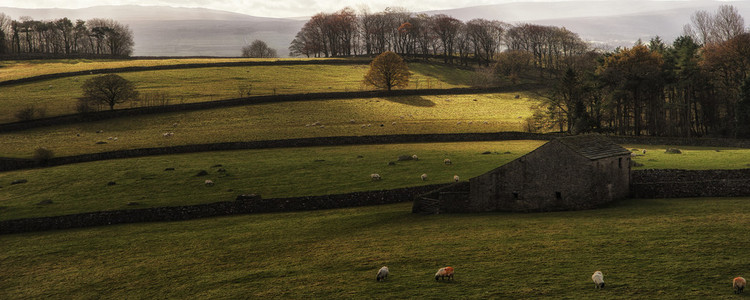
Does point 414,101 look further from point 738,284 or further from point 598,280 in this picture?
point 738,284

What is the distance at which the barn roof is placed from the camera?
30.6m

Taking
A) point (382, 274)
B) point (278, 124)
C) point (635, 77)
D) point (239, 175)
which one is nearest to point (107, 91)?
point (278, 124)

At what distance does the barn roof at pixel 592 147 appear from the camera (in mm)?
30609

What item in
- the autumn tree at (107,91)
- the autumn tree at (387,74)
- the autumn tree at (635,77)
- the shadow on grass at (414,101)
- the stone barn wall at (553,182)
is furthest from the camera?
the autumn tree at (387,74)

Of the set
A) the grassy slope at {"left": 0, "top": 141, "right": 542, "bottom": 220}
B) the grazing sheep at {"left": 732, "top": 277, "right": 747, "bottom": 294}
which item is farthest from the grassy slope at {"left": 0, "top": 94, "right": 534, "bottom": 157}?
the grazing sheep at {"left": 732, "top": 277, "right": 747, "bottom": 294}

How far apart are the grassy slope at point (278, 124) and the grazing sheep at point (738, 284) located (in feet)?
185

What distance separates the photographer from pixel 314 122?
7900cm

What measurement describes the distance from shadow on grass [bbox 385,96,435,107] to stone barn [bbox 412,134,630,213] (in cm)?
6243

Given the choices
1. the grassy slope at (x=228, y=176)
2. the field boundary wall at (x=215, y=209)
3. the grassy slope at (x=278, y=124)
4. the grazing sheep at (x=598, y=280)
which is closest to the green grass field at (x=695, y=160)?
the grassy slope at (x=228, y=176)

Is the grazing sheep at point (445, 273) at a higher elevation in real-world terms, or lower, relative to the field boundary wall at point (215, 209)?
higher

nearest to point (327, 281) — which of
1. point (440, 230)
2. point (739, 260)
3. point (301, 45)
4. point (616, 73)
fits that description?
point (440, 230)

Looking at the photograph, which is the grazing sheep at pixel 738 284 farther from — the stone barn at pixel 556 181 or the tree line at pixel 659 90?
the tree line at pixel 659 90

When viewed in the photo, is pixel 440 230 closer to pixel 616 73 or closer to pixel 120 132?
pixel 616 73

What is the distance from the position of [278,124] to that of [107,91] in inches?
1182
